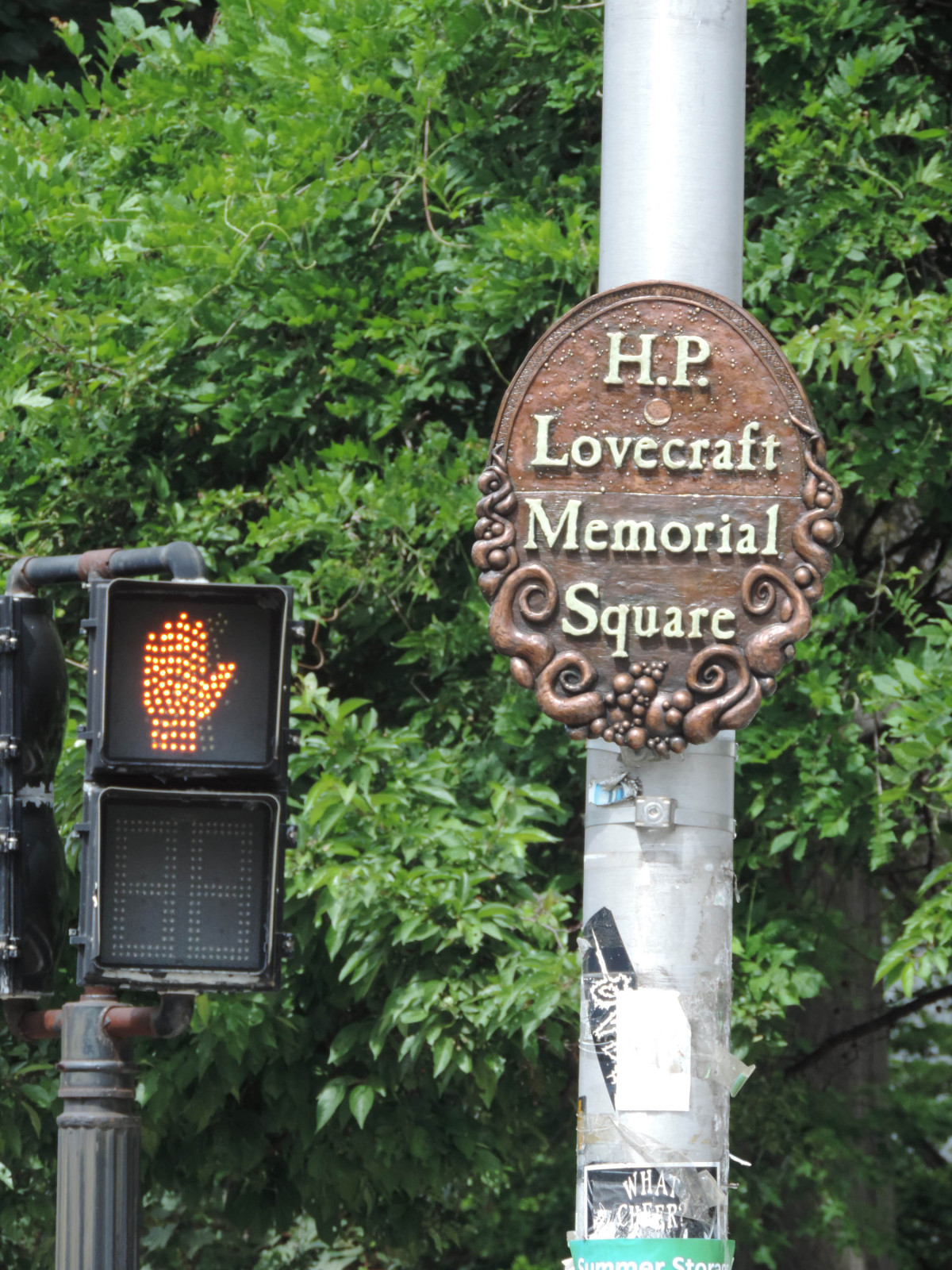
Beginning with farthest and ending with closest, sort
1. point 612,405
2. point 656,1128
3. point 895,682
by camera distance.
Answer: point 895,682, point 612,405, point 656,1128

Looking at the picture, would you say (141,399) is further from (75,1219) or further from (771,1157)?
(771,1157)

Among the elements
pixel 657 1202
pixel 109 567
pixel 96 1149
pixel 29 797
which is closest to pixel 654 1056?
pixel 657 1202

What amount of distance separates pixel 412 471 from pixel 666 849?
9.21ft

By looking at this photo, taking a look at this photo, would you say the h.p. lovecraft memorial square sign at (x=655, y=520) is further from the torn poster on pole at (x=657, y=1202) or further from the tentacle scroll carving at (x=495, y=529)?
the torn poster on pole at (x=657, y=1202)

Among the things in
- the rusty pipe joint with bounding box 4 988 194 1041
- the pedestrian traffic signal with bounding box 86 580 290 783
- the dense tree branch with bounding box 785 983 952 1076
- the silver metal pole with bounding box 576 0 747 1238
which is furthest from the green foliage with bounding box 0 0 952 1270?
the silver metal pole with bounding box 576 0 747 1238

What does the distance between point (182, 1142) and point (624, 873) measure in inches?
123

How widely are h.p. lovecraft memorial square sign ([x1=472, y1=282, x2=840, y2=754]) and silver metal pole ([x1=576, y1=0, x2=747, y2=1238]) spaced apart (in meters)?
0.10

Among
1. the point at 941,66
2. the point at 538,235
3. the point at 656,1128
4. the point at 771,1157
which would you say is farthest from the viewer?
the point at 771,1157

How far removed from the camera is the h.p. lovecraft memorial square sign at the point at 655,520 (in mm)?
3340

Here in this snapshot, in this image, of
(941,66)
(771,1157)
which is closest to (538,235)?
(941,66)

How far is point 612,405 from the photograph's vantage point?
3.49 m

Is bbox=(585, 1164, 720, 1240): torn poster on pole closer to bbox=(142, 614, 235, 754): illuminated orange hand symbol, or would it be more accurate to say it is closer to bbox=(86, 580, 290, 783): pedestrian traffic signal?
bbox=(86, 580, 290, 783): pedestrian traffic signal

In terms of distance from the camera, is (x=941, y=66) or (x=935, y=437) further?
(x=941, y=66)

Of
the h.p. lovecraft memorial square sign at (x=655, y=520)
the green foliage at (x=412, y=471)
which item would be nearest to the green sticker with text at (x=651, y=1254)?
the h.p. lovecraft memorial square sign at (x=655, y=520)
